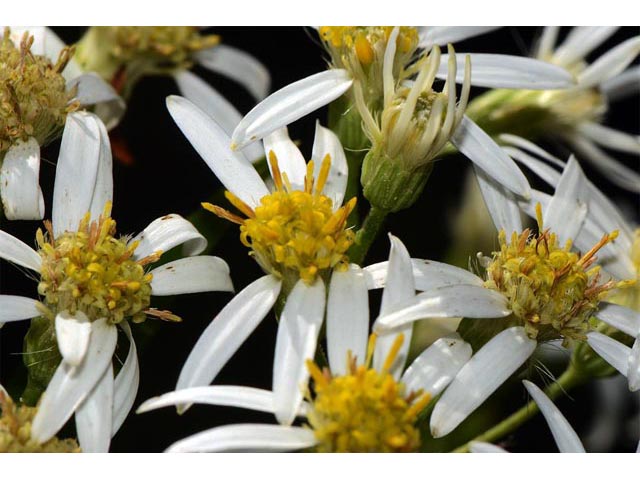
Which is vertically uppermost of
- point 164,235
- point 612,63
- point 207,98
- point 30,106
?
point 612,63

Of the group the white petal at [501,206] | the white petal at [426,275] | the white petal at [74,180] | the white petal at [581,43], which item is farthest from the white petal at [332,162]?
the white petal at [581,43]

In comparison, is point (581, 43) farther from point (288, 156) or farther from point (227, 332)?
point (227, 332)

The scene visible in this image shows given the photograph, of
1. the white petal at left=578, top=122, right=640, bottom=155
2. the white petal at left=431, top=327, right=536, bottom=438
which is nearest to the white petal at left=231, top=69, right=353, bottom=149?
the white petal at left=431, top=327, right=536, bottom=438

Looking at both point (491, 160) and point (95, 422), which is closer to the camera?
point (95, 422)

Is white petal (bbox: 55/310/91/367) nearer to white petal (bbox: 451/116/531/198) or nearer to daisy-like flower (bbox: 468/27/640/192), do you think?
white petal (bbox: 451/116/531/198)

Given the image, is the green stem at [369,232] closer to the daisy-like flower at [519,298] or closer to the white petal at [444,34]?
the daisy-like flower at [519,298]

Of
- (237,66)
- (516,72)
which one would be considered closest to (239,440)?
(516,72)

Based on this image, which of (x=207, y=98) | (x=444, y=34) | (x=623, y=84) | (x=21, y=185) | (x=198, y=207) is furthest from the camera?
(x=623, y=84)
